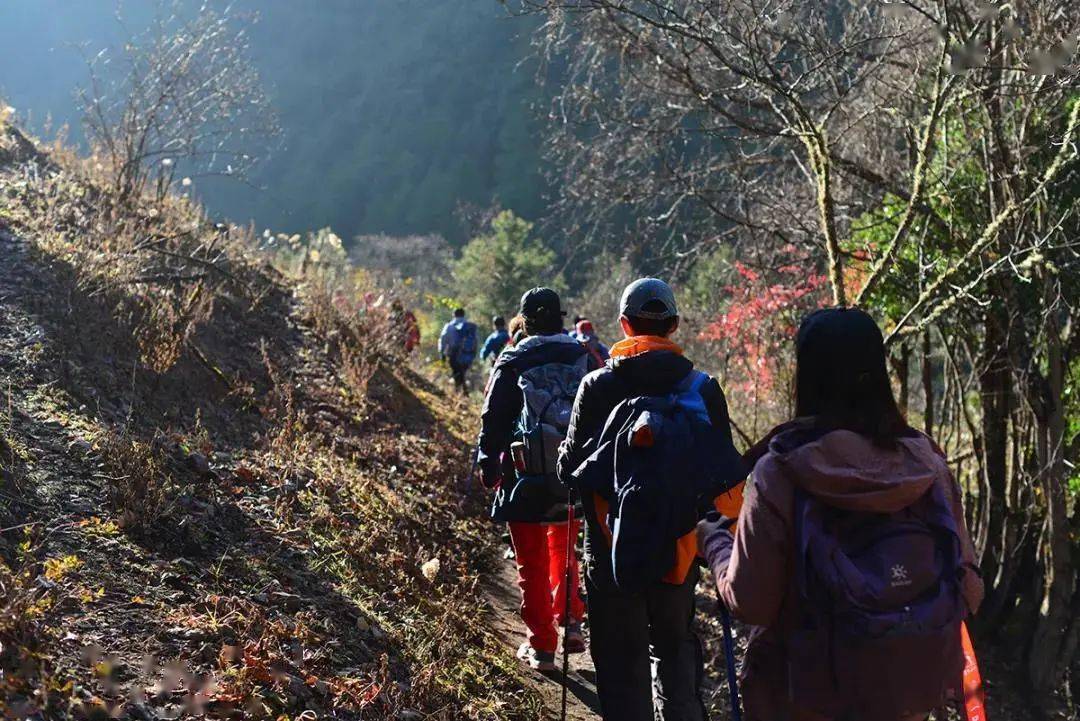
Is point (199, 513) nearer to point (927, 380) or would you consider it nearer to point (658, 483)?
point (658, 483)

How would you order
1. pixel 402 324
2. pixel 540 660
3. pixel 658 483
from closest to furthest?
pixel 658 483 < pixel 540 660 < pixel 402 324

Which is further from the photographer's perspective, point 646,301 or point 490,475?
point 490,475

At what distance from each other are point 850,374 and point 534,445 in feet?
8.17

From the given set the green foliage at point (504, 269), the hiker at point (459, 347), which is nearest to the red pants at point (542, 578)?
the hiker at point (459, 347)

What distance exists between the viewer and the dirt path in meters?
4.73

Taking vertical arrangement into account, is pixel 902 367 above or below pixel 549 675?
above

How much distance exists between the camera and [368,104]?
289 feet

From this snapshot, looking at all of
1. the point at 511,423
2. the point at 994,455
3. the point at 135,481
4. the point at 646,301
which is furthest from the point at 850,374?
the point at 994,455

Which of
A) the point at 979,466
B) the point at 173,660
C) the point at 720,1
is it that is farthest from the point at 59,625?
the point at 979,466

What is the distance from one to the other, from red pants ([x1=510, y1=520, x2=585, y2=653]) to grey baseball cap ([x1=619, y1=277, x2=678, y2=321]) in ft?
5.00

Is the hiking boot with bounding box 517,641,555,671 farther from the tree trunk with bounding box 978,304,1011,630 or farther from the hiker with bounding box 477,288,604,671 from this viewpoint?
the tree trunk with bounding box 978,304,1011,630

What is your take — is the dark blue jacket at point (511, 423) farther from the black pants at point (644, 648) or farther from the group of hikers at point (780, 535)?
the black pants at point (644, 648)

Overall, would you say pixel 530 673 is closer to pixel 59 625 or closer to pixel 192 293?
pixel 59 625

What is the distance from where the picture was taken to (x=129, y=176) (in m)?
10.4
